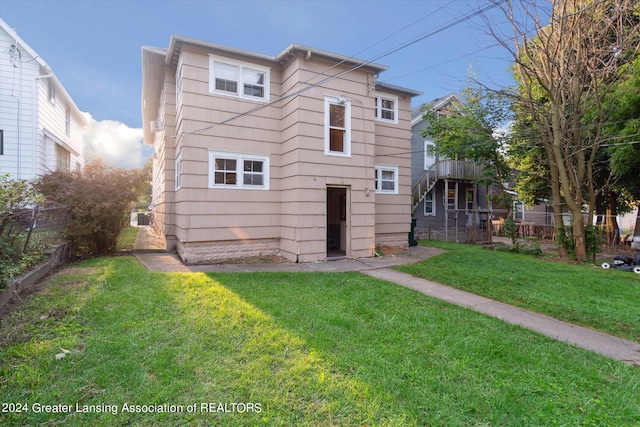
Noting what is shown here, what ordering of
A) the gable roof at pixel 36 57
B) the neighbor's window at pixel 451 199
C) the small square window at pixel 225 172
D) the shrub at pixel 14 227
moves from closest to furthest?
the shrub at pixel 14 227
the small square window at pixel 225 172
the gable roof at pixel 36 57
the neighbor's window at pixel 451 199

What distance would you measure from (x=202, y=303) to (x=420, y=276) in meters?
4.79

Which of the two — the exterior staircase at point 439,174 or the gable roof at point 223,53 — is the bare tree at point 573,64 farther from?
the exterior staircase at point 439,174

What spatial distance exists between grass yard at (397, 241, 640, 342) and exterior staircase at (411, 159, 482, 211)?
7.69 m

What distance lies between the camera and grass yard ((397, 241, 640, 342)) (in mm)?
4715

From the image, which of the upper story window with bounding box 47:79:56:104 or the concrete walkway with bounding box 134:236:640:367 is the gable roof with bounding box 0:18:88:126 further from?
the concrete walkway with bounding box 134:236:640:367

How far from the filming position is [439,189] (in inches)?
721

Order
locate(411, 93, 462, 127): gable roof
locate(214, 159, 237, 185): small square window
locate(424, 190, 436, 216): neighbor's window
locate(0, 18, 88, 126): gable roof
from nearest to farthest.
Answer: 1. locate(214, 159, 237, 185): small square window
2. locate(0, 18, 88, 126): gable roof
3. locate(411, 93, 462, 127): gable roof
4. locate(424, 190, 436, 216): neighbor's window

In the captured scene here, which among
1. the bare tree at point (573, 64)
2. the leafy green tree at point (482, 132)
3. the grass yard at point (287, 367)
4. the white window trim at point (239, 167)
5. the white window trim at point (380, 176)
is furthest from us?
the leafy green tree at point (482, 132)

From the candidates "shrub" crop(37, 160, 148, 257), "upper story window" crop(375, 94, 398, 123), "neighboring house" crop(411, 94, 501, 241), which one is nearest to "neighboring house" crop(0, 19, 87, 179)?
"shrub" crop(37, 160, 148, 257)

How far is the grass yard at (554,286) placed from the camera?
4.71 m

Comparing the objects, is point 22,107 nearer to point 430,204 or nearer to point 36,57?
point 36,57

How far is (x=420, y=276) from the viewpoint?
23.8ft

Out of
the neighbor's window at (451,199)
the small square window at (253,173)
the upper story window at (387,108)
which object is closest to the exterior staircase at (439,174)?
the neighbor's window at (451,199)

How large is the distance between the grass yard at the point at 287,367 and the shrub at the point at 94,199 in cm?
365
